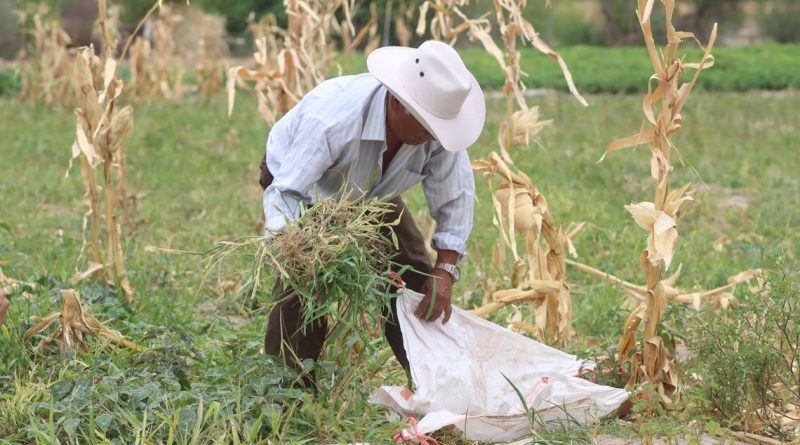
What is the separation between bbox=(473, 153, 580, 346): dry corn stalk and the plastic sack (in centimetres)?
46

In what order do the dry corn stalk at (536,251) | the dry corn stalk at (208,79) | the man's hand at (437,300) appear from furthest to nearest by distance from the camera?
the dry corn stalk at (208,79)
the dry corn stalk at (536,251)
the man's hand at (437,300)

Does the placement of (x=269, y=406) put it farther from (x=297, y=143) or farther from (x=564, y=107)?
(x=564, y=107)

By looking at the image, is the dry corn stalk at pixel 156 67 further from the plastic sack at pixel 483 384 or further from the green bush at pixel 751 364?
the green bush at pixel 751 364

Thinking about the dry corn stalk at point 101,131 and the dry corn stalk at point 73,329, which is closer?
the dry corn stalk at point 73,329

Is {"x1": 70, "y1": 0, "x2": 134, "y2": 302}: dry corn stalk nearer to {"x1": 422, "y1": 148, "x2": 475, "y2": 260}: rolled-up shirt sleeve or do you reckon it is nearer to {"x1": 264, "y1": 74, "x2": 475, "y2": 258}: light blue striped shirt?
{"x1": 264, "y1": 74, "x2": 475, "y2": 258}: light blue striped shirt

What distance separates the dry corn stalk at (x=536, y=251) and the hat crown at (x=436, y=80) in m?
0.90

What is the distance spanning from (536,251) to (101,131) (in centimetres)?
179

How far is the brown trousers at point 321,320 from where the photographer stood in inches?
133

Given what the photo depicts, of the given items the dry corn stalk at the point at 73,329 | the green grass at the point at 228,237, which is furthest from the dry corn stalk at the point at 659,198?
the dry corn stalk at the point at 73,329

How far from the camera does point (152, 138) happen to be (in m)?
8.54

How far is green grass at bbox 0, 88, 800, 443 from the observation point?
3293 mm

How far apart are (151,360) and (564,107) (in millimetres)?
7710

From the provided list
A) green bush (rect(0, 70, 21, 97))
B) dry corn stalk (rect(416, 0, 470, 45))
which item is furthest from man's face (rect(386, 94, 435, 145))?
green bush (rect(0, 70, 21, 97))

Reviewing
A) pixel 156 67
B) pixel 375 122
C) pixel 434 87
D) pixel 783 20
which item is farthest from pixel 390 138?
pixel 783 20
